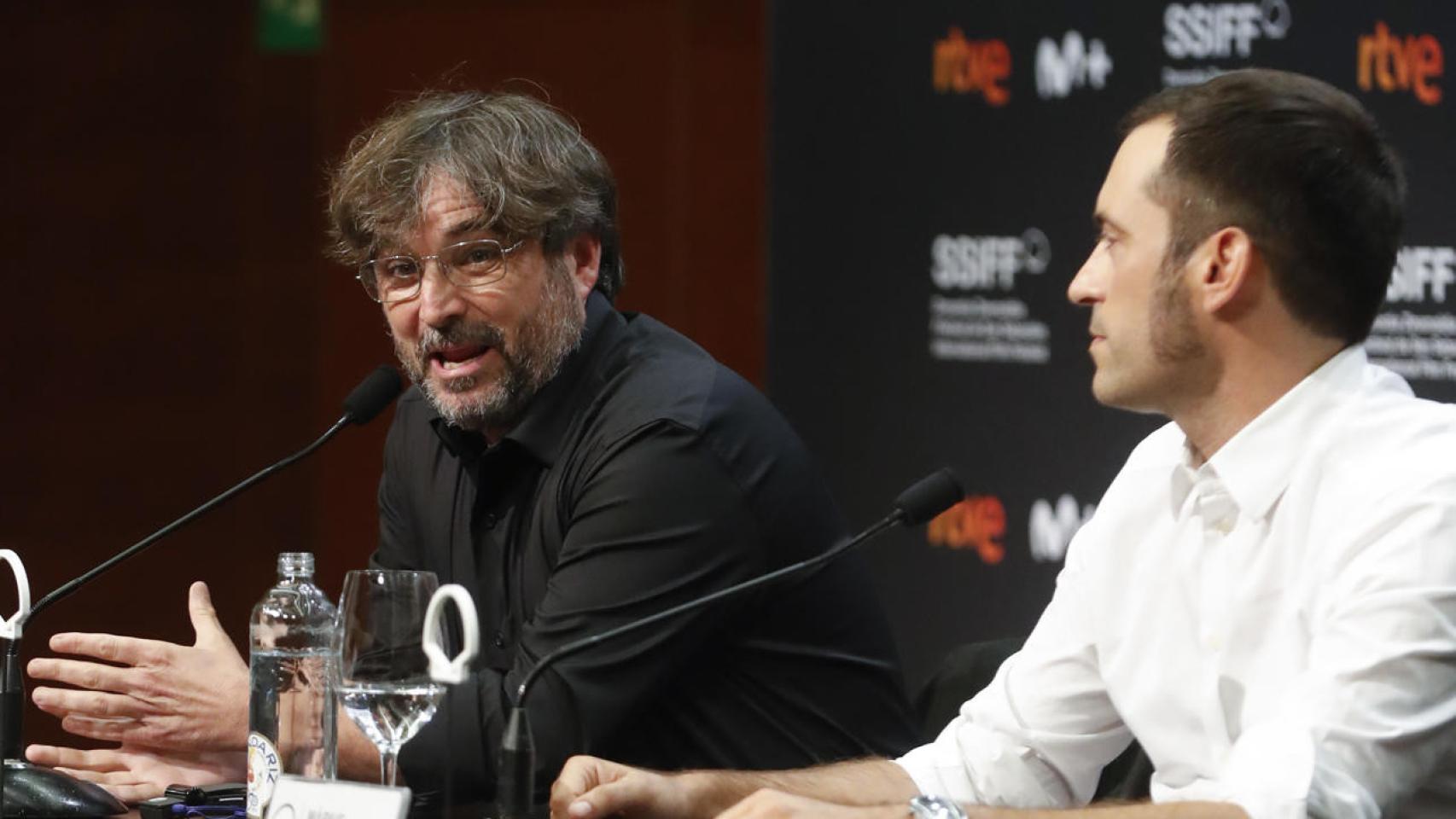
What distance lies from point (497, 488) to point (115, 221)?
307 cm

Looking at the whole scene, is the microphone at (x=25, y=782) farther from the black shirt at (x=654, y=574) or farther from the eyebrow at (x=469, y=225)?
the eyebrow at (x=469, y=225)

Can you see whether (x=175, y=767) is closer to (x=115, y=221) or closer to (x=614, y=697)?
(x=614, y=697)

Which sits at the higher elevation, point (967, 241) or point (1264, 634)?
point (967, 241)

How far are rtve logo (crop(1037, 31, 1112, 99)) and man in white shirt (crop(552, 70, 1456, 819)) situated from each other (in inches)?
63.5

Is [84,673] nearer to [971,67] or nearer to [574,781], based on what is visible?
[574,781]

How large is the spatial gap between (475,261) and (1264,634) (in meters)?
1.21

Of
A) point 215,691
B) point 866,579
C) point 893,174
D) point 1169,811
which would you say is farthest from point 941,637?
point 1169,811

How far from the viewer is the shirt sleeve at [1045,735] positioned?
212 cm

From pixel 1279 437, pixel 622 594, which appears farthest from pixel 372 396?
pixel 1279 437

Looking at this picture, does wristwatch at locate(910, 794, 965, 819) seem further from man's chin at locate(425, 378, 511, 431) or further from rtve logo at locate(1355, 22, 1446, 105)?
rtve logo at locate(1355, 22, 1446, 105)

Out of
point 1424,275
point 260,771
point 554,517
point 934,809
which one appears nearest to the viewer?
point 934,809

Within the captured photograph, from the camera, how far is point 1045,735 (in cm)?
211

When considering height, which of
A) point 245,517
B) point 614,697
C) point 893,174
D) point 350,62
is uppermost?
point 350,62

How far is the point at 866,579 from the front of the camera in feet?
8.71
